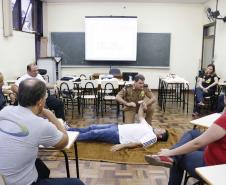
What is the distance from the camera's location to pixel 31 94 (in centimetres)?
166

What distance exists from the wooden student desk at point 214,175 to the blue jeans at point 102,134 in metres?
2.21

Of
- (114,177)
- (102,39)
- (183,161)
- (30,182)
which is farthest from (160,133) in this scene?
(102,39)

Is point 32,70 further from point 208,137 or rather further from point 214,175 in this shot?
point 214,175

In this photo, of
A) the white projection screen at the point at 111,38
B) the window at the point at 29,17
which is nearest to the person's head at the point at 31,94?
the window at the point at 29,17

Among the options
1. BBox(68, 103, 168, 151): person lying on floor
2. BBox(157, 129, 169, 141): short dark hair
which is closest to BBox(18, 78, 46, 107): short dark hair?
BBox(68, 103, 168, 151): person lying on floor

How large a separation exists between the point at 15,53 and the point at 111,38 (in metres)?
3.12

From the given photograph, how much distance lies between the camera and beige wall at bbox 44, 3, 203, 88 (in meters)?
8.84

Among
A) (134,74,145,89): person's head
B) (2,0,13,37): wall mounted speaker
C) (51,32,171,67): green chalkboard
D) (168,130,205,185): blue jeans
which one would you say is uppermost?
(2,0,13,37): wall mounted speaker

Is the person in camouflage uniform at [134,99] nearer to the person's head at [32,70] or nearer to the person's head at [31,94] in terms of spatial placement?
the person's head at [32,70]

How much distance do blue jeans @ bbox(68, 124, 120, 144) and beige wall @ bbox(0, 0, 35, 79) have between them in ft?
9.98

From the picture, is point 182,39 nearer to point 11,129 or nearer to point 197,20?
point 197,20

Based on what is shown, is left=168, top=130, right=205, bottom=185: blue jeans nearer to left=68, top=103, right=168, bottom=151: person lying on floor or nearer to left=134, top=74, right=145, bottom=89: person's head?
left=68, top=103, right=168, bottom=151: person lying on floor

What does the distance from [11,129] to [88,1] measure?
781 cm

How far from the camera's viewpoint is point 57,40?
902 centimetres
